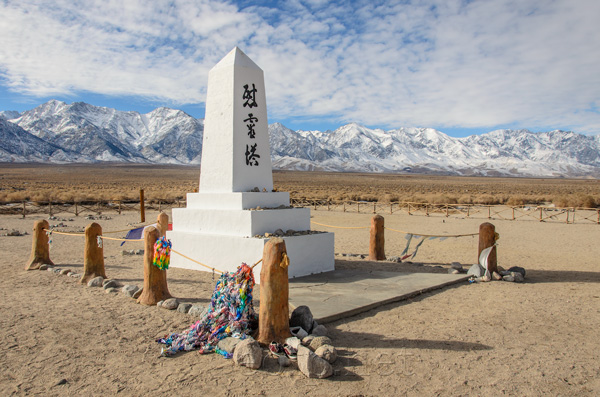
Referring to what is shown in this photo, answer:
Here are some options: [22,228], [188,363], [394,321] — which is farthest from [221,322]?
[22,228]

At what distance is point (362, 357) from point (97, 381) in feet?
8.38

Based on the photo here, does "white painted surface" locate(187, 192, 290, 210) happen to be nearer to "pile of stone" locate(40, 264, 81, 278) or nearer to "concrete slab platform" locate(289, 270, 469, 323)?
"concrete slab platform" locate(289, 270, 469, 323)

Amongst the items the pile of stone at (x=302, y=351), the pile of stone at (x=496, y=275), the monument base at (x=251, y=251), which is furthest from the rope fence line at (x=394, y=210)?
the pile of stone at (x=302, y=351)

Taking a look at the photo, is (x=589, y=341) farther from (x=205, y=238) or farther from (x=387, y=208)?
(x=387, y=208)

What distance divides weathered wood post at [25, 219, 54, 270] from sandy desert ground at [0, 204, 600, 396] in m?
0.37

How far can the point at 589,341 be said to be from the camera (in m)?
5.04

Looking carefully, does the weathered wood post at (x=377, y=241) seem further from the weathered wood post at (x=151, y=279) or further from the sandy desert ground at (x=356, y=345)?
the weathered wood post at (x=151, y=279)

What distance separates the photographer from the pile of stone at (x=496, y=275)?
806cm

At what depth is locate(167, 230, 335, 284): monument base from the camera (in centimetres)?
782

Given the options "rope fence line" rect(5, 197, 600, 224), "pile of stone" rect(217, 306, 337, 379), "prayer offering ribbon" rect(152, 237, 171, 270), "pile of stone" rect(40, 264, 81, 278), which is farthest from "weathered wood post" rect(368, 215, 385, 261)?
"rope fence line" rect(5, 197, 600, 224)

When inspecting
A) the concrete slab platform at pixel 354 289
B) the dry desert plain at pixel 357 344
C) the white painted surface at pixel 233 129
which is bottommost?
the dry desert plain at pixel 357 344

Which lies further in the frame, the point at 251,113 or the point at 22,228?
the point at 22,228

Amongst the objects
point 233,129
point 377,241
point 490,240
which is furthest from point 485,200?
point 233,129

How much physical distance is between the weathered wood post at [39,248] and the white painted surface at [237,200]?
119 inches
